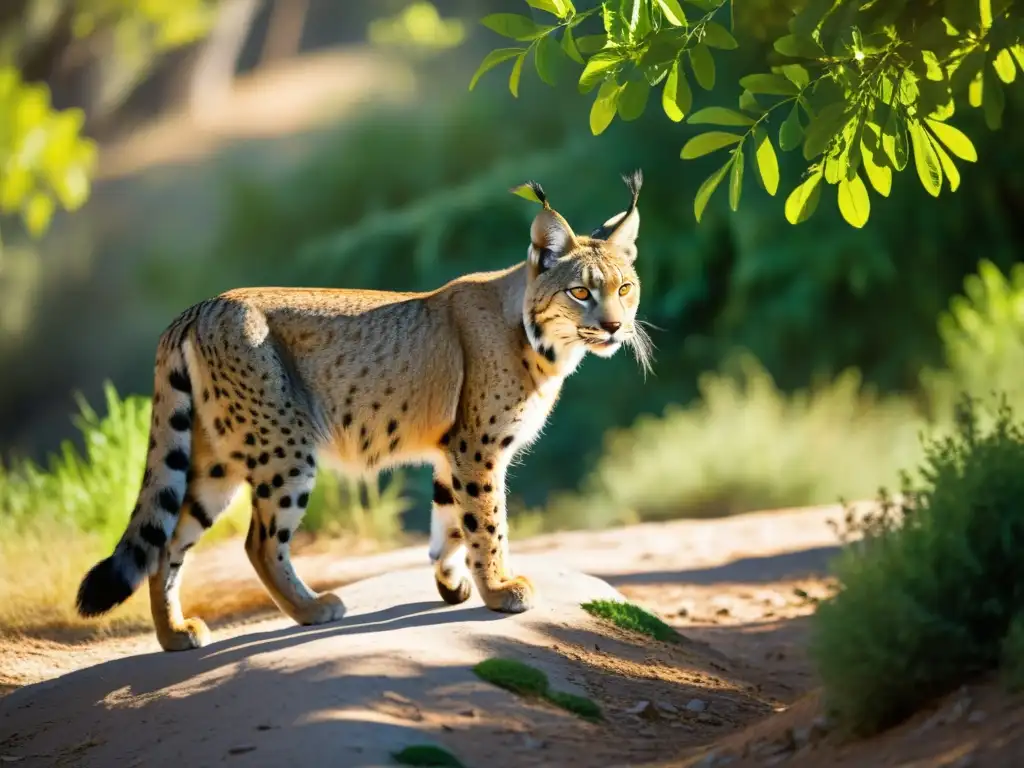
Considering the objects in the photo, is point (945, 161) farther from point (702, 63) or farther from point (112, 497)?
point (112, 497)

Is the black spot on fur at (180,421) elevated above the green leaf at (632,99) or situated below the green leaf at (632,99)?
below

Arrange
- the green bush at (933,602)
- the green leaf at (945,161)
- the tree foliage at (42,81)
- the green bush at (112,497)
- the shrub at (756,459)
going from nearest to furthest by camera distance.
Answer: the green bush at (933,602)
the green leaf at (945,161)
the green bush at (112,497)
the tree foliage at (42,81)
the shrub at (756,459)

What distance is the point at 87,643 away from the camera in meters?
8.88

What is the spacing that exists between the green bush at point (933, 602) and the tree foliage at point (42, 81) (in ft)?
24.8

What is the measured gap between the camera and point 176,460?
23.7ft

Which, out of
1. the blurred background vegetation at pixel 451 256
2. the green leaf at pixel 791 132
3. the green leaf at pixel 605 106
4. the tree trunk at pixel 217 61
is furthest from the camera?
the tree trunk at pixel 217 61

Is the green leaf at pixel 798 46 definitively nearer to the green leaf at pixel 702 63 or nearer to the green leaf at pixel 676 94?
the green leaf at pixel 702 63

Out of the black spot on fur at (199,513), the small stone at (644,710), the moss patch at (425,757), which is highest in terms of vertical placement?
the black spot on fur at (199,513)

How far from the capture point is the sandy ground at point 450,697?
531 cm

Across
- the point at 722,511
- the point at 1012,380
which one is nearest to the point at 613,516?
the point at 722,511

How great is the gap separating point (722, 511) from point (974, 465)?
8.02 meters

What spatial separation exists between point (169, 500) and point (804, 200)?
11.5 feet

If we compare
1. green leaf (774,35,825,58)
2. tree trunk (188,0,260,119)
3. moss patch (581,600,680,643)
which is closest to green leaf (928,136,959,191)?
green leaf (774,35,825,58)

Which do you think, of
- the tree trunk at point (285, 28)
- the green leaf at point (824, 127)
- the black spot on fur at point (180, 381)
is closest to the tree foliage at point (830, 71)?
the green leaf at point (824, 127)
